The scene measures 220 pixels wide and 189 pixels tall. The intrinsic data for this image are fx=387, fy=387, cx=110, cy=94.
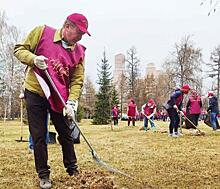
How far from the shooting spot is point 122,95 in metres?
64.0

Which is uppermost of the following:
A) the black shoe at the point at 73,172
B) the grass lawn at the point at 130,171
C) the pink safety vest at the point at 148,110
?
the pink safety vest at the point at 148,110

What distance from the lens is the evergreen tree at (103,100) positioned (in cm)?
3522

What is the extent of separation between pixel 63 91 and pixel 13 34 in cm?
4396

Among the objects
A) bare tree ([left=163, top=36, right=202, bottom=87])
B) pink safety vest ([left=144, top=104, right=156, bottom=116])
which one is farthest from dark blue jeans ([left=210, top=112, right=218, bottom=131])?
bare tree ([left=163, top=36, right=202, bottom=87])

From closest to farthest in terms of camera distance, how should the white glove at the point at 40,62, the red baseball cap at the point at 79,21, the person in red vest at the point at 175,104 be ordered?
the white glove at the point at 40,62, the red baseball cap at the point at 79,21, the person in red vest at the point at 175,104

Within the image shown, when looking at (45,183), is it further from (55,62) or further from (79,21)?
(79,21)

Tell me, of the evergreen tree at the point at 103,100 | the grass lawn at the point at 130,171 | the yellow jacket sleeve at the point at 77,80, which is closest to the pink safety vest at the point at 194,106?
the grass lawn at the point at 130,171

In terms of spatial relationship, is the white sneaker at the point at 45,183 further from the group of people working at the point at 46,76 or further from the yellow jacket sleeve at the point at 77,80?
the yellow jacket sleeve at the point at 77,80

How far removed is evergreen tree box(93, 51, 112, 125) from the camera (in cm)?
3522

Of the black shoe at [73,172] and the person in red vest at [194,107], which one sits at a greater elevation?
the person in red vest at [194,107]

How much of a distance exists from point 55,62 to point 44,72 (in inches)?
6.6

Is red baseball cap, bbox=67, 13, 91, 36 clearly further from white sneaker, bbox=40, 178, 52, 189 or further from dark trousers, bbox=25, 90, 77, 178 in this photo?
white sneaker, bbox=40, 178, 52, 189

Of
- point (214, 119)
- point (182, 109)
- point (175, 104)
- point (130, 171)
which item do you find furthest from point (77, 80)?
point (214, 119)

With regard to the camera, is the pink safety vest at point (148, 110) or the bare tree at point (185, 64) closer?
the pink safety vest at point (148, 110)
